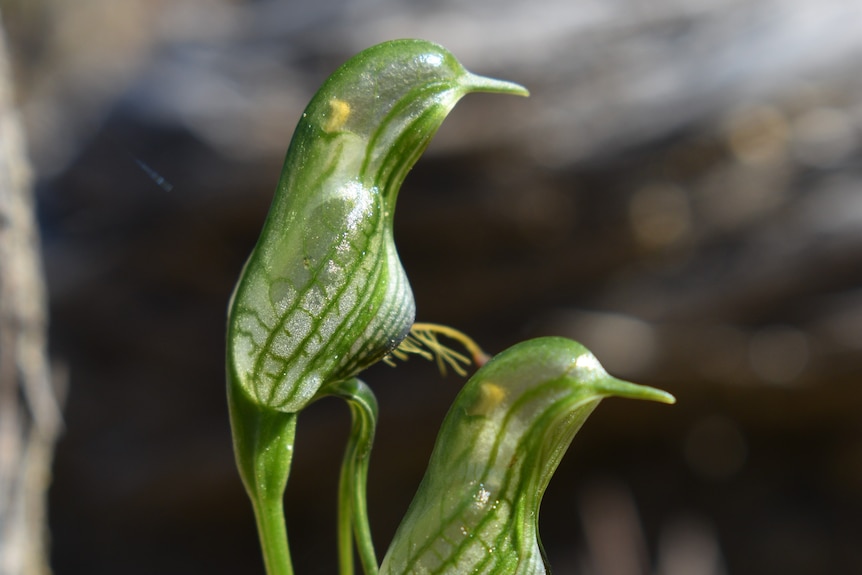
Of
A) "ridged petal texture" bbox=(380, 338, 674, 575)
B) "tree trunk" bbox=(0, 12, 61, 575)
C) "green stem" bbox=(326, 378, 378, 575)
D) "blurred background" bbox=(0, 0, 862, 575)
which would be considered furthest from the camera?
"blurred background" bbox=(0, 0, 862, 575)

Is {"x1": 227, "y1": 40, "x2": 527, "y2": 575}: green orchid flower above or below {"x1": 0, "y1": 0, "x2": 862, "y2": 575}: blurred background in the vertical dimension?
above

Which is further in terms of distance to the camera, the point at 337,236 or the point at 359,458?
the point at 359,458

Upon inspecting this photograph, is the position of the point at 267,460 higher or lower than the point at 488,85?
lower

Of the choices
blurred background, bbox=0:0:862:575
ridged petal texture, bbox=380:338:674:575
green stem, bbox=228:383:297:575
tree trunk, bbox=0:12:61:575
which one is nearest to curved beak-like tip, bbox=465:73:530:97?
ridged petal texture, bbox=380:338:674:575

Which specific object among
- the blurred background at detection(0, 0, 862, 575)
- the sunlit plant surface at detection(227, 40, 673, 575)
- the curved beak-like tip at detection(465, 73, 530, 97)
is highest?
the curved beak-like tip at detection(465, 73, 530, 97)

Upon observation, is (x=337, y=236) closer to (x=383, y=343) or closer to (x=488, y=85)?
(x=383, y=343)

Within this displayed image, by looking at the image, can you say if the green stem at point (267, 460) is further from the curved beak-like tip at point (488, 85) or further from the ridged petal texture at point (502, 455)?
the curved beak-like tip at point (488, 85)

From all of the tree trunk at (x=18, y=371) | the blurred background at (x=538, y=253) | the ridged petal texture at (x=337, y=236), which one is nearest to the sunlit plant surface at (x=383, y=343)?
the ridged petal texture at (x=337, y=236)

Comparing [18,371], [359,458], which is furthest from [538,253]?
[359,458]

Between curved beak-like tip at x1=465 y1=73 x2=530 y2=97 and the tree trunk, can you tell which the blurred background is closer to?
the tree trunk
